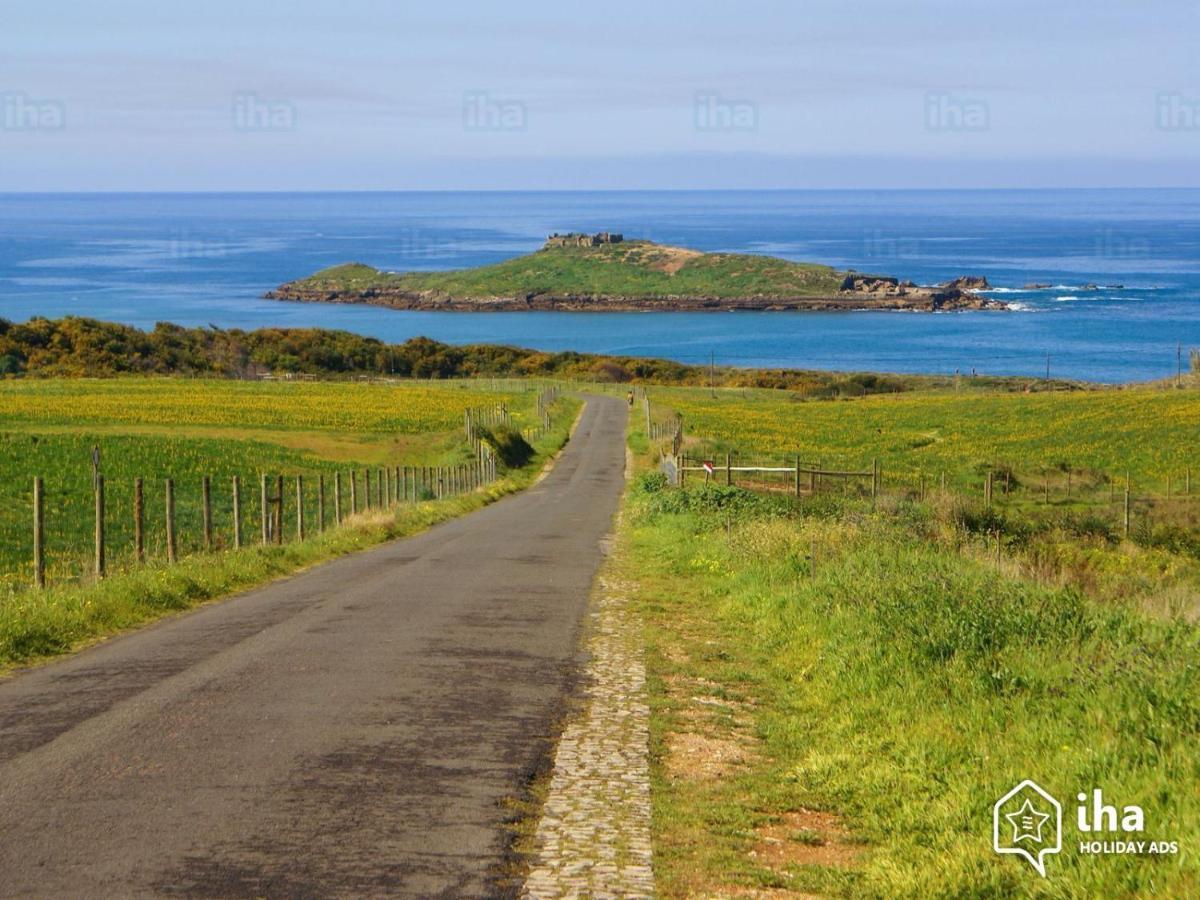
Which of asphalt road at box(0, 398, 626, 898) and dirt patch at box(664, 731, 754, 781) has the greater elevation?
asphalt road at box(0, 398, 626, 898)

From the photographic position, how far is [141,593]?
47.0 feet

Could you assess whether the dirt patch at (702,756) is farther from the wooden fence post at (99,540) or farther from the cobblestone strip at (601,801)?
the wooden fence post at (99,540)

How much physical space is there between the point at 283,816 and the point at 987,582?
8.04 metres

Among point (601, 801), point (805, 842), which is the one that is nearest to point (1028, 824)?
point (805, 842)

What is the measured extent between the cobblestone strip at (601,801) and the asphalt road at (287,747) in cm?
24

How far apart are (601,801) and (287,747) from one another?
2.08 m

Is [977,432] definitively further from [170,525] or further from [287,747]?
[287,747]

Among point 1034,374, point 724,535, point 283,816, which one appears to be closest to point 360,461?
point 724,535

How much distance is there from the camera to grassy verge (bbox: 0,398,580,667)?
11.8 meters

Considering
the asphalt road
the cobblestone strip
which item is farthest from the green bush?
the cobblestone strip

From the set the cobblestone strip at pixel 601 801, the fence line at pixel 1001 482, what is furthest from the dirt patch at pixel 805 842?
the fence line at pixel 1001 482

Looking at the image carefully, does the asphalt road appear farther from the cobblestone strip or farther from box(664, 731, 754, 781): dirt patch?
box(664, 731, 754, 781): dirt patch

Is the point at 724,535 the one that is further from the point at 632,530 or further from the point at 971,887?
the point at 971,887

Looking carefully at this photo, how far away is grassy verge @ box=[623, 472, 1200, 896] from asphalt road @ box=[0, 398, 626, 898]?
1056mm
